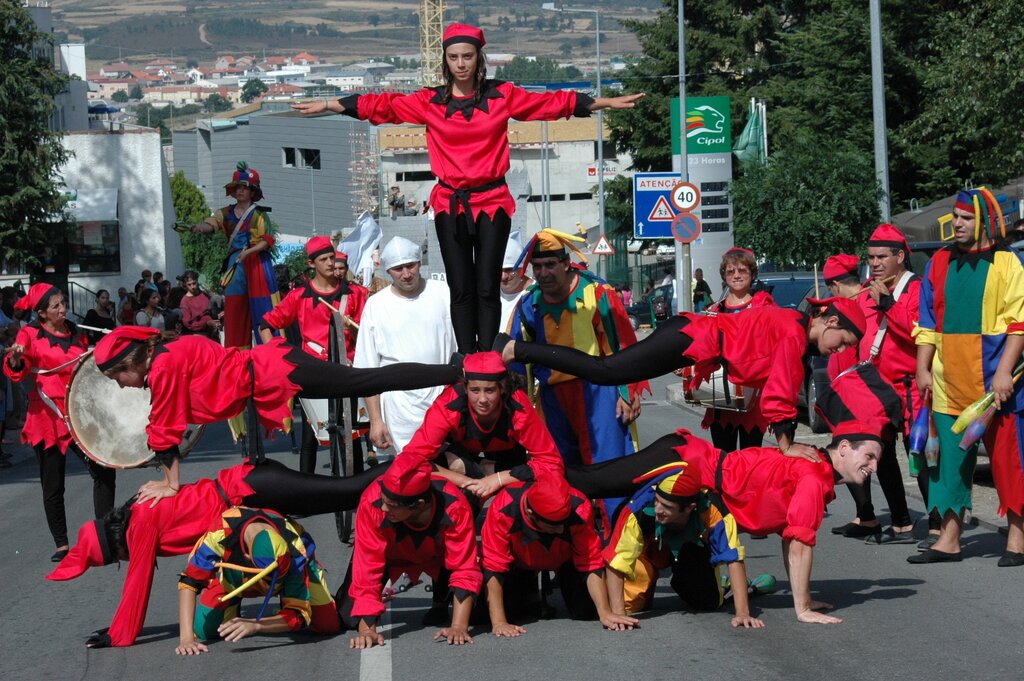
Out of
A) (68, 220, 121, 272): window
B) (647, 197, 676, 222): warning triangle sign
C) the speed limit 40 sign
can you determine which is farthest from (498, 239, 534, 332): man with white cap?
(68, 220, 121, 272): window

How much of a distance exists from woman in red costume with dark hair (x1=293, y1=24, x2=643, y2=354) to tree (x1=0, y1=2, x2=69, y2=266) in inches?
1170

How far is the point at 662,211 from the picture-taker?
89.5 ft

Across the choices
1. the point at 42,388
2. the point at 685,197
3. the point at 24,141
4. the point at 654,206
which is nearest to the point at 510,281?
the point at 42,388

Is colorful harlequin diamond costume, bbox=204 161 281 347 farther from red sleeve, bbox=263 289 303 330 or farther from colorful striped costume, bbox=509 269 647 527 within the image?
colorful striped costume, bbox=509 269 647 527

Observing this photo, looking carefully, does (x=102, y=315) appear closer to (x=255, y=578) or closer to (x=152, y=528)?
(x=152, y=528)

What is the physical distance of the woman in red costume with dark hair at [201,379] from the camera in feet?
26.6

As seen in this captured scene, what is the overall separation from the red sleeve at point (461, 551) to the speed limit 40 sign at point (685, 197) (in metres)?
19.0

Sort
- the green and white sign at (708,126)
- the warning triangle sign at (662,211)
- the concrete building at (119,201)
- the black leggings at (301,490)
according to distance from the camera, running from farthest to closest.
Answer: the concrete building at (119,201) < the green and white sign at (708,126) < the warning triangle sign at (662,211) < the black leggings at (301,490)

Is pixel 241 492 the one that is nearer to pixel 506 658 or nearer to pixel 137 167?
pixel 506 658

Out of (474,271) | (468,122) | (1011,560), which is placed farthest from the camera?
(1011,560)

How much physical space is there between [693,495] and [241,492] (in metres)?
2.47

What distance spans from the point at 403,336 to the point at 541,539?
93.5 inches

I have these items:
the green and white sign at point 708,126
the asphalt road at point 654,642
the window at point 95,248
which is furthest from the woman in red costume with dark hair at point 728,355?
the window at point 95,248

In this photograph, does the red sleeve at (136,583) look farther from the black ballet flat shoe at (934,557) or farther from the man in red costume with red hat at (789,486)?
the black ballet flat shoe at (934,557)
